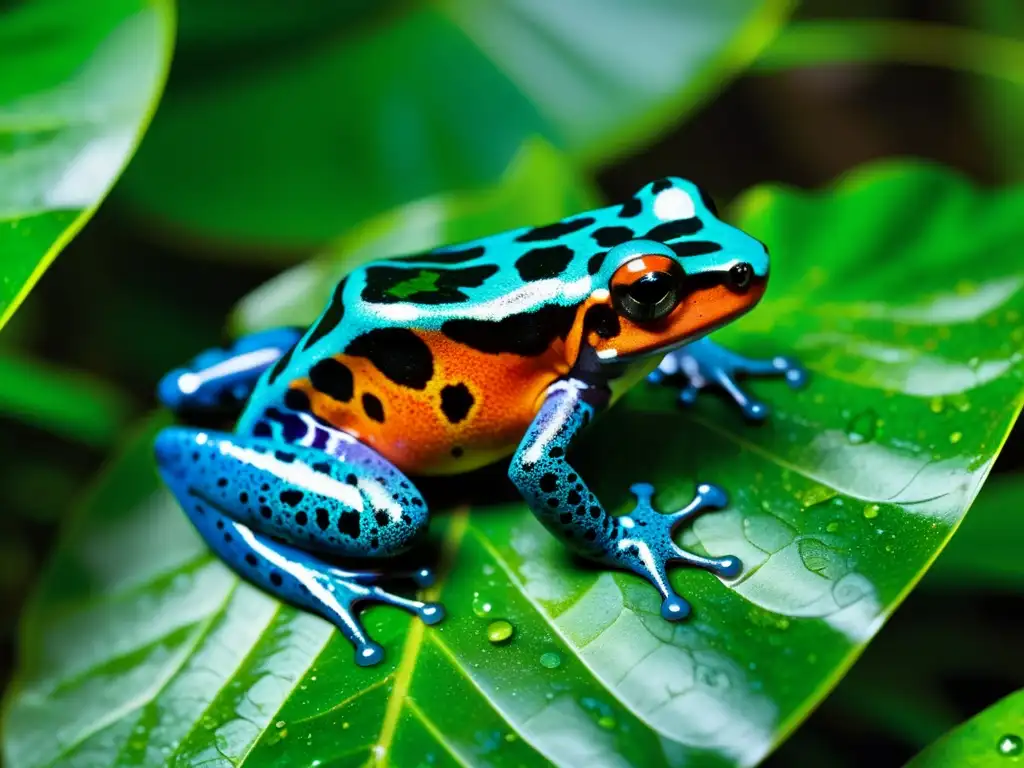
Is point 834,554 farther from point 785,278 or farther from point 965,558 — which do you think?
point 785,278

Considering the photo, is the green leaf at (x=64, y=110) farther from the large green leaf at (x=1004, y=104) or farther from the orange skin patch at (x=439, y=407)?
the large green leaf at (x=1004, y=104)

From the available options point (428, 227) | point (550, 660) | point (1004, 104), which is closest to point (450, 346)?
point (550, 660)

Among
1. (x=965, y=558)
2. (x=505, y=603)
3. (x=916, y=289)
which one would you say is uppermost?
(x=916, y=289)

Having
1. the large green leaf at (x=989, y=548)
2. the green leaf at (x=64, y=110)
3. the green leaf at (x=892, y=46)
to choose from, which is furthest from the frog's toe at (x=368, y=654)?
the green leaf at (x=892, y=46)

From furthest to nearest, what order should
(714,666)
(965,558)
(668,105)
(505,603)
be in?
1. (668,105)
2. (965,558)
3. (505,603)
4. (714,666)

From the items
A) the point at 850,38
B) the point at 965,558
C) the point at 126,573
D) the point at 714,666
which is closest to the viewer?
the point at 714,666

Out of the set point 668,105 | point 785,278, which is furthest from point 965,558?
point 668,105

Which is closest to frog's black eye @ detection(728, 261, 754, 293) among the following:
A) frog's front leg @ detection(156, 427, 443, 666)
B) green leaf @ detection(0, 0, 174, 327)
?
frog's front leg @ detection(156, 427, 443, 666)
